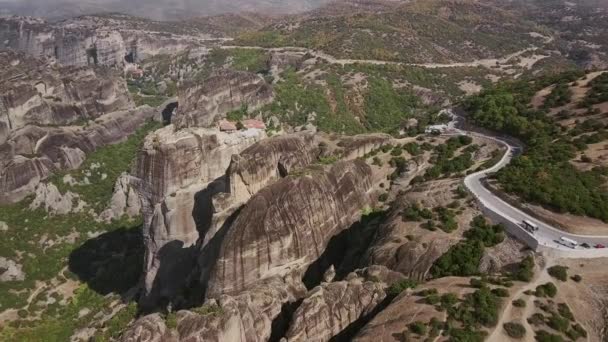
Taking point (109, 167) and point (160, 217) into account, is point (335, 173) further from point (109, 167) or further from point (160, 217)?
point (109, 167)

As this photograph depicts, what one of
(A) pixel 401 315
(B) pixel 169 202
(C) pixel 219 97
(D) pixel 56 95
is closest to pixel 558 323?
(A) pixel 401 315

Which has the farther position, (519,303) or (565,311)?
(519,303)

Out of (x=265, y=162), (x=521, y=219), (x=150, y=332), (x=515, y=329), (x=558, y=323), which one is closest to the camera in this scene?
(x=515, y=329)

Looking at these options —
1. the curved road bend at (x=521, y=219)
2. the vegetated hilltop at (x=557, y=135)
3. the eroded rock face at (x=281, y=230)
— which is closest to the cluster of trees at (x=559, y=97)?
the vegetated hilltop at (x=557, y=135)

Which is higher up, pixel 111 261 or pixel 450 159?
pixel 450 159

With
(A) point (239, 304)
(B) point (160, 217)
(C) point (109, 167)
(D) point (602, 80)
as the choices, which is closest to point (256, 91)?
(C) point (109, 167)

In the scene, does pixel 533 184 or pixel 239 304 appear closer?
pixel 239 304

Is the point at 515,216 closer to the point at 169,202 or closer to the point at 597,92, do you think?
the point at 597,92
